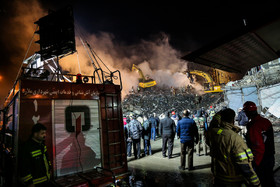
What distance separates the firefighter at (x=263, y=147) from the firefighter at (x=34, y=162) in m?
3.94

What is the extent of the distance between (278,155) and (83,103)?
739 centimetres

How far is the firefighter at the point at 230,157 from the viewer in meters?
2.23

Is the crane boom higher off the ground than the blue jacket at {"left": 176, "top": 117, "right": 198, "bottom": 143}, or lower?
higher

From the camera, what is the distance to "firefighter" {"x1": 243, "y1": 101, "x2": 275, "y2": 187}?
281 cm

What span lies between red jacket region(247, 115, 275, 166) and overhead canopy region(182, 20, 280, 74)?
4.99 feet

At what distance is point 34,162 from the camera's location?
2971 mm

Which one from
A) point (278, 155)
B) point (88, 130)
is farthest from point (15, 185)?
point (278, 155)

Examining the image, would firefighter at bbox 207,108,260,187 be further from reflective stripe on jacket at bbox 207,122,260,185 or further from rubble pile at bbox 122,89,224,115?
rubble pile at bbox 122,89,224,115

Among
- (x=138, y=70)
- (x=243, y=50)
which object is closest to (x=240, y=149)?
(x=243, y=50)

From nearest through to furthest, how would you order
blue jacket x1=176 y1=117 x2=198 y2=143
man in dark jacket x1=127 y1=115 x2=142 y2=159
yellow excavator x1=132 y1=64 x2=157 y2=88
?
blue jacket x1=176 y1=117 x2=198 y2=143 → man in dark jacket x1=127 y1=115 x2=142 y2=159 → yellow excavator x1=132 y1=64 x2=157 y2=88

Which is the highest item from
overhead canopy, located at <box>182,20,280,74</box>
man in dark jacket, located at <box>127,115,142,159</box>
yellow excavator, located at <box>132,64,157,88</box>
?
yellow excavator, located at <box>132,64,157,88</box>

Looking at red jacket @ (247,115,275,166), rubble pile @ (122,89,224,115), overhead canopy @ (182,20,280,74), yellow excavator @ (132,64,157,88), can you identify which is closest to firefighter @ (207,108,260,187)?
red jacket @ (247,115,275,166)

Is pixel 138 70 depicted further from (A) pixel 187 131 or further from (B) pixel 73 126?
(B) pixel 73 126

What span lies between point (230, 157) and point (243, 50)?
8.04 ft
